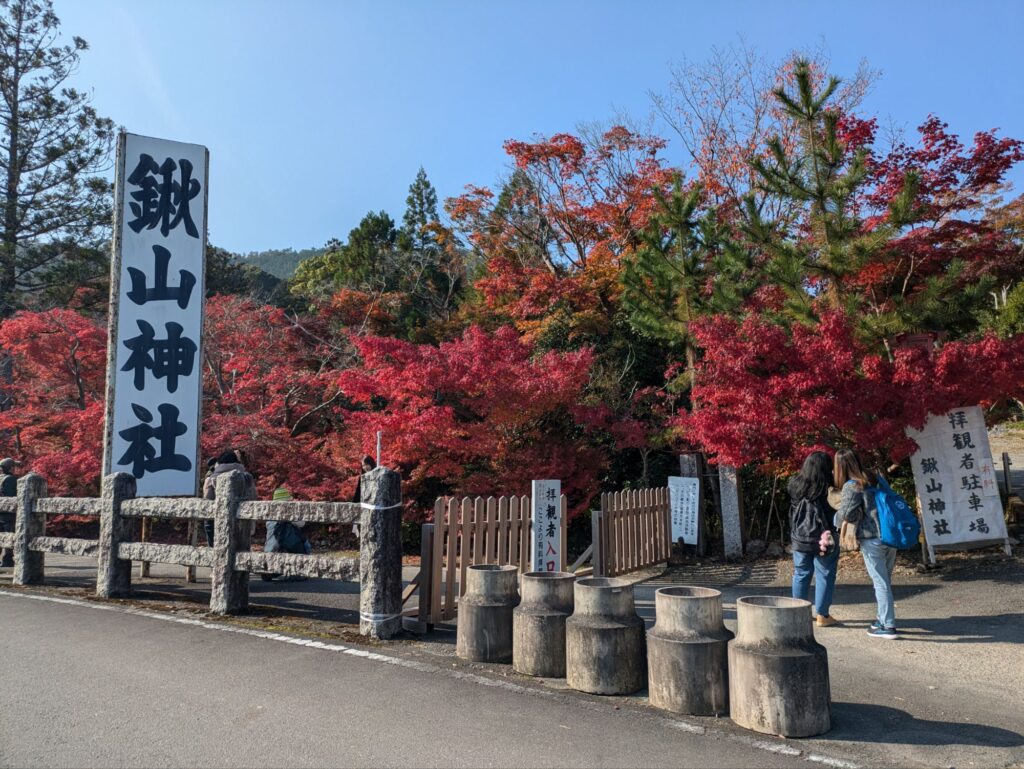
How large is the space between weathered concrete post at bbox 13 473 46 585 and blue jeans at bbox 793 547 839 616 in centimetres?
925

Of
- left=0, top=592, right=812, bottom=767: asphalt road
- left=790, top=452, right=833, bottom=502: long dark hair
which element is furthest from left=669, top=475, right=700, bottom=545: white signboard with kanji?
left=0, top=592, right=812, bottom=767: asphalt road

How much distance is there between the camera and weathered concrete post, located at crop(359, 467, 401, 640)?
20.6 ft

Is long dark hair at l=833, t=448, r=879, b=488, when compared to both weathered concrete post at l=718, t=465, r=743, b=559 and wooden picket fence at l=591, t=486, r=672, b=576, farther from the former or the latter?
weathered concrete post at l=718, t=465, r=743, b=559

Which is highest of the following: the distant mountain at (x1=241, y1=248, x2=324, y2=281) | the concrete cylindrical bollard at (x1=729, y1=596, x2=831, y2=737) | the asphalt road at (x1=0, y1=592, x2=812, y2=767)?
the distant mountain at (x1=241, y1=248, x2=324, y2=281)

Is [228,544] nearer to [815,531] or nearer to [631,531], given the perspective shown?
[631,531]

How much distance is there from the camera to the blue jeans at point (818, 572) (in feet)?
21.6

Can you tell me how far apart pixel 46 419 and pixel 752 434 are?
15249mm

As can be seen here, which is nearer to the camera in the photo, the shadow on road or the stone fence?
the shadow on road

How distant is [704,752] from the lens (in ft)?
12.8

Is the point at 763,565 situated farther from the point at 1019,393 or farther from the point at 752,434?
the point at 1019,393

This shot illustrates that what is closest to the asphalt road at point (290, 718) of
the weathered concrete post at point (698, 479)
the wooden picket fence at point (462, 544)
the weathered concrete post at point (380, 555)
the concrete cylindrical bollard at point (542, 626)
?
the concrete cylindrical bollard at point (542, 626)

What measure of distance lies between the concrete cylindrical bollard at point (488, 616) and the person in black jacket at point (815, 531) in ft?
9.11

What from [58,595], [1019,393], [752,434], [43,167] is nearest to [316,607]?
[58,595]

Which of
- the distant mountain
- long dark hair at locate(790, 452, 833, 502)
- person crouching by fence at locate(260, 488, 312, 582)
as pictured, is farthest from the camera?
the distant mountain
